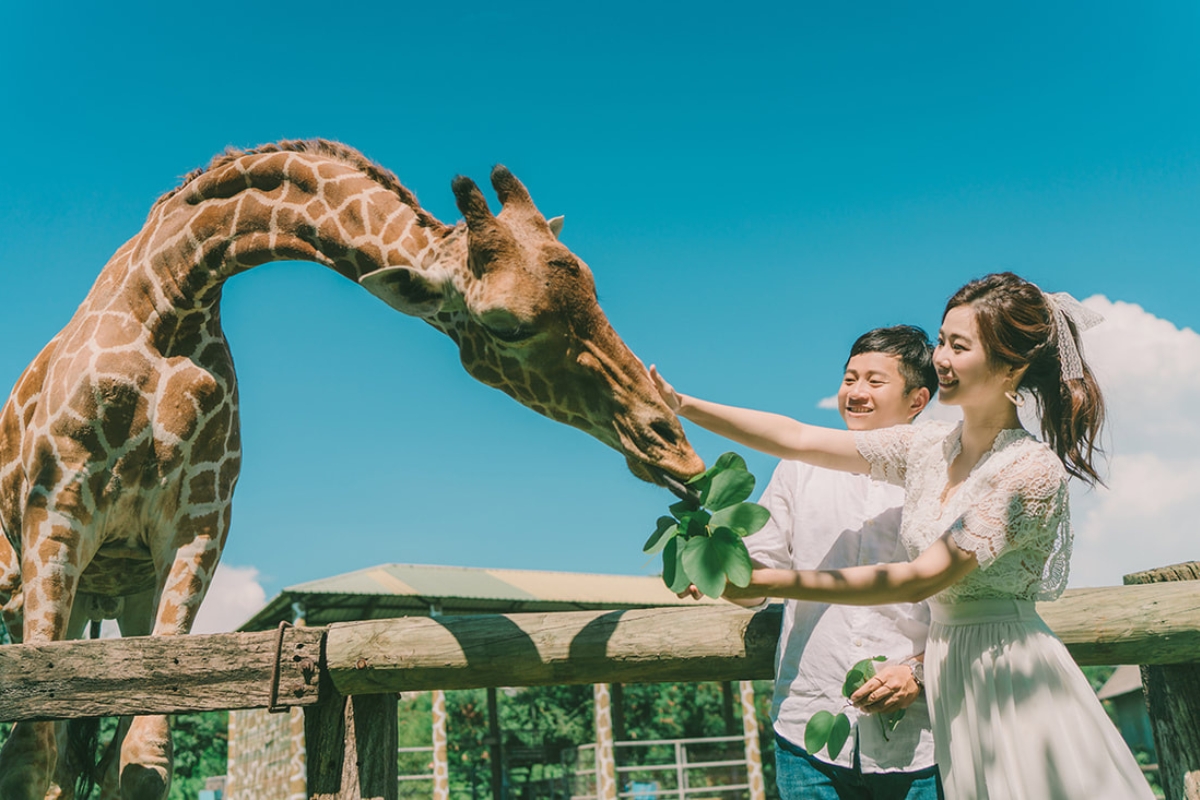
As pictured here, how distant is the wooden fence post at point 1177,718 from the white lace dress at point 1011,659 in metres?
0.67

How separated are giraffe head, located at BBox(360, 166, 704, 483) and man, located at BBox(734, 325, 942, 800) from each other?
1.62ft

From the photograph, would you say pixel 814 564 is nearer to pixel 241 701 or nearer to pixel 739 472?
pixel 739 472

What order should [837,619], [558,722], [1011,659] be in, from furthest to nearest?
[558,722] → [837,619] → [1011,659]

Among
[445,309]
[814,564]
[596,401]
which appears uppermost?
[445,309]

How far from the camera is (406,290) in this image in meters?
2.81

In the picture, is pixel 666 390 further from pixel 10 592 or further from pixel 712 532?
pixel 10 592

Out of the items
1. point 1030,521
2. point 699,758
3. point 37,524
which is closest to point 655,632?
point 1030,521

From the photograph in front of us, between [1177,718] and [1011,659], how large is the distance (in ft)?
2.93

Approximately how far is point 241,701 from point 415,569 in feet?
43.8

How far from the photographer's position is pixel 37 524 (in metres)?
3.20

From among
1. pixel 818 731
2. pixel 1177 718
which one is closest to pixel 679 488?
pixel 818 731

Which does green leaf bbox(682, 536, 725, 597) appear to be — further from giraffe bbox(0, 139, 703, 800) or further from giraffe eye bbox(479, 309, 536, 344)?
giraffe eye bbox(479, 309, 536, 344)

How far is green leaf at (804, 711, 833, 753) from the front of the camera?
2.19m

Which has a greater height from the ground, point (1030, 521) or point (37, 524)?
point (37, 524)
